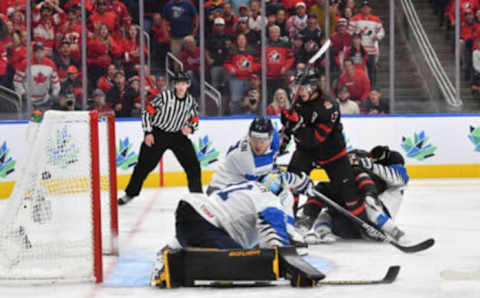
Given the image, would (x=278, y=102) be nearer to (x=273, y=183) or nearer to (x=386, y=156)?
(x=386, y=156)

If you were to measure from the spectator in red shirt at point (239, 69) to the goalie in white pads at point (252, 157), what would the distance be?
4.99m

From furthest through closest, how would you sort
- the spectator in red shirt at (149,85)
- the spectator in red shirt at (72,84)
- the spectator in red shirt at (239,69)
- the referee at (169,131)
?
the spectator in red shirt at (239,69) → the spectator in red shirt at (149,85) → the spectator in red shirt at (72,84) → the referee at (169,131)

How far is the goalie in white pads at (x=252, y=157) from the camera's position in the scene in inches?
197

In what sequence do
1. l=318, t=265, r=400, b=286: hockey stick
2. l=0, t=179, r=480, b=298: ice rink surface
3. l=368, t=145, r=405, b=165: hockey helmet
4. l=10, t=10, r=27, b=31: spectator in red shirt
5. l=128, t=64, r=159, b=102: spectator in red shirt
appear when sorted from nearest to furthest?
l=0, t=179, r=480, b=298: ice rink surface → l=318, t=265, r=400, b=286: hockey stick → l=368, t=145, r=405, b=165: hockey helmet → l=10, t=10, r=27, b=31: spectator in red shirt → l=128, t=64, r=159, b=102: spectator in red shirt

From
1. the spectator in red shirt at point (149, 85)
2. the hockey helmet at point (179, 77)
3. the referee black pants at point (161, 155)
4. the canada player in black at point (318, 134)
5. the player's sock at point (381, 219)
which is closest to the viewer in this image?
the player's sock at point (381, 219)

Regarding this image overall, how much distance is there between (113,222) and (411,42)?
598 cm

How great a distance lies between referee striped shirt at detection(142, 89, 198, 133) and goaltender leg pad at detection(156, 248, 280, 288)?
12.1 feet

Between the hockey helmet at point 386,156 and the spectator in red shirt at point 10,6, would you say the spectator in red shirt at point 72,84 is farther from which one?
the hockey helmet at point 386,156

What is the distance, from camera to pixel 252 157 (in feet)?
17.2

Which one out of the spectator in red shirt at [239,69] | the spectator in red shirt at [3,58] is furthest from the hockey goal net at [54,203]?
the spectator in red shirt at [239,69]

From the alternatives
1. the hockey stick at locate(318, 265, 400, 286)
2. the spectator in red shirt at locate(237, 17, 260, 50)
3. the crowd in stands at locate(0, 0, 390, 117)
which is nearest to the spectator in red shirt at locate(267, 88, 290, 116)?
the crowd in stands at locate(0, 0, 390, 117)

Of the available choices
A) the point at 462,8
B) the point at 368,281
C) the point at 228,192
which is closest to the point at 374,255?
the point at 368,281

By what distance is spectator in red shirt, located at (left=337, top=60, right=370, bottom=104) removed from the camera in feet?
35.0

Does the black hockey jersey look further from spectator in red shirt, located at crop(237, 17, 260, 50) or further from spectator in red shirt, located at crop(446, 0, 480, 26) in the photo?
spectator in red shirt, located at crop(446, 0, 480, 26)
